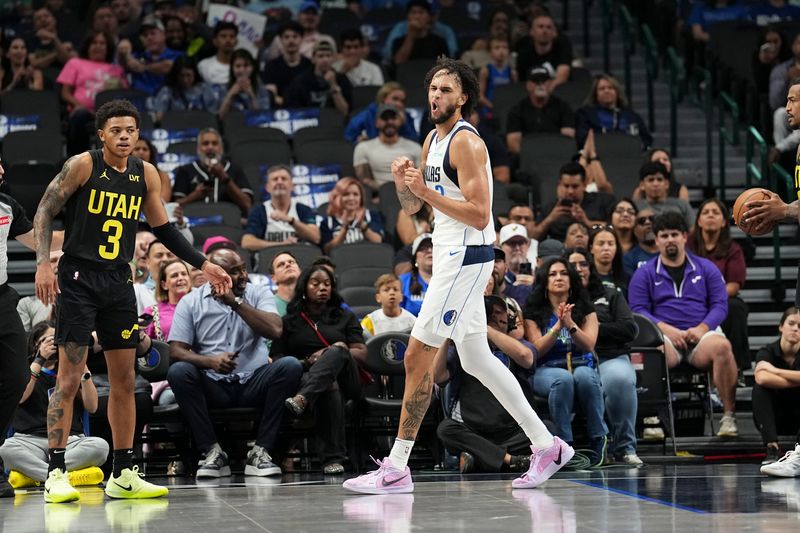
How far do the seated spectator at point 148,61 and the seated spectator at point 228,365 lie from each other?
232 inches

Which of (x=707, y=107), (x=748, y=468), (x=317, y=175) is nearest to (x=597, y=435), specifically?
(x=748, y=468)

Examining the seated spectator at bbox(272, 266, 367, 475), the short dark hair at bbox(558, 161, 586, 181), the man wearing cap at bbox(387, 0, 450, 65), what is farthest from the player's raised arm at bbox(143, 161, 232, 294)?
the man wearing cap at bbox(387, 0, 450, 65)

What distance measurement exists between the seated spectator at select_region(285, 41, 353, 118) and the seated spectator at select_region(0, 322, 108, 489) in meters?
6.57

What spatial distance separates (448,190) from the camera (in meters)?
6.95

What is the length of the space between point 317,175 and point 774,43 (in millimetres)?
5607

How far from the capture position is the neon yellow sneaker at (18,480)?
8.08m

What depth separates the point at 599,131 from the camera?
14.0 m

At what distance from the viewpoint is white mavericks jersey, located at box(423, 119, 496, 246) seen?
684 cm

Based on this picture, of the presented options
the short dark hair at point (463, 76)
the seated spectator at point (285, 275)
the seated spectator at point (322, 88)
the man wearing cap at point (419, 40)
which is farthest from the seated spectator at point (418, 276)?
the man wearing cap at point (419, 40)

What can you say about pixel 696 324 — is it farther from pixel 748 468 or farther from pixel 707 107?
pixel 707 107

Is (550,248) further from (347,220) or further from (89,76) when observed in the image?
(89,76)

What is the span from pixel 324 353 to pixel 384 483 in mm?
2070

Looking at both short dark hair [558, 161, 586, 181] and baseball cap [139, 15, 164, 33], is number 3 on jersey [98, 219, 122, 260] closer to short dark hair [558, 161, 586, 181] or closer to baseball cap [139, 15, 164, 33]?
short dark hair [558, 161, 586, 181]

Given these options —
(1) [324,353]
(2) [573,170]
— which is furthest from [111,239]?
(2) [573,170]
